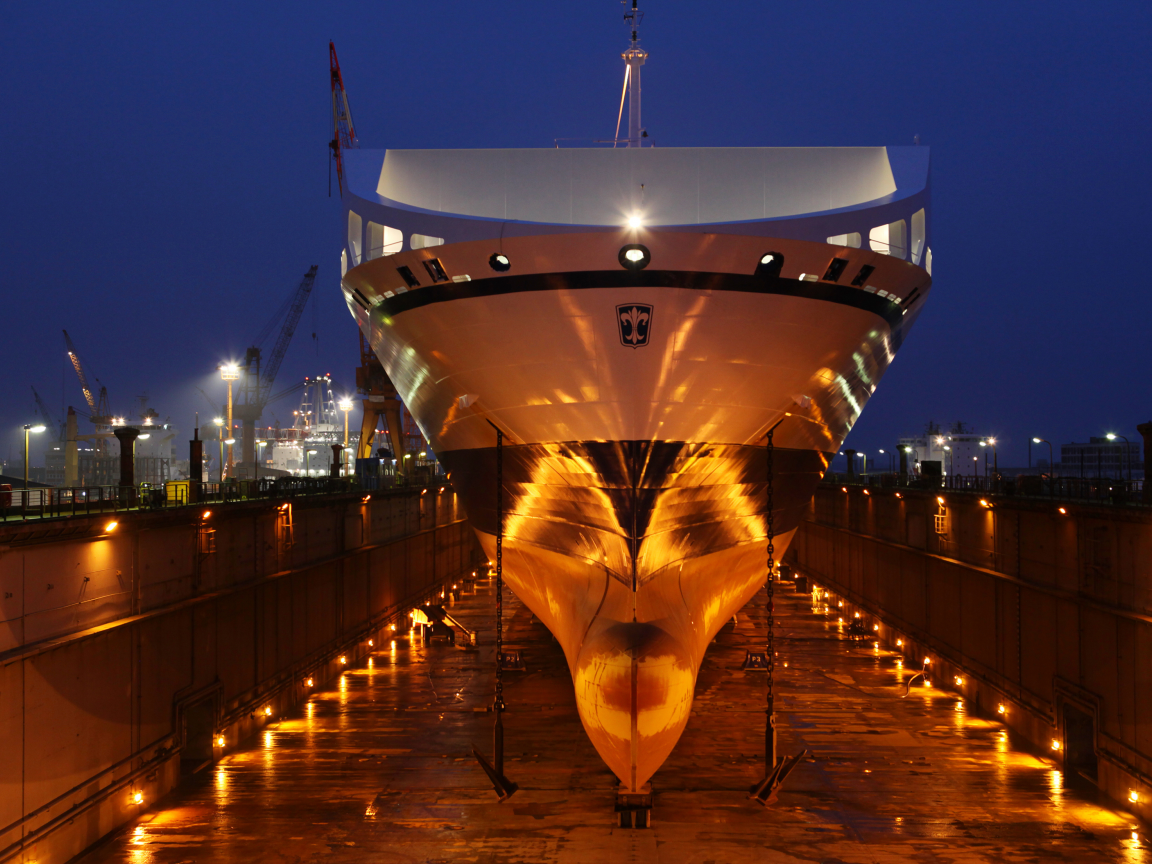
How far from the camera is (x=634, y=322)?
32.9 ft

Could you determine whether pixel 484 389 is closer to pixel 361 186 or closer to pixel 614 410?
pixel 614 410

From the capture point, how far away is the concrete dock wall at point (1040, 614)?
1226 centimetres

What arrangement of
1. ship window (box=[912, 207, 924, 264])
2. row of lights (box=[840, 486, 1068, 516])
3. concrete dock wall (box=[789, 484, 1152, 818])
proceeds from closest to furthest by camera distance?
ship window (box=[912, 207, 924, 264]) → concrete dock wall (box=[789, 484, 1152, 818]) → row of lights (box=[840, 486, 1068, 516])

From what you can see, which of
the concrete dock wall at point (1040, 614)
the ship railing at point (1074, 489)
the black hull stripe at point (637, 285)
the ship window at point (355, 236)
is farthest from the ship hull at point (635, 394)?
the concrete dock wall at point (1040, 614)

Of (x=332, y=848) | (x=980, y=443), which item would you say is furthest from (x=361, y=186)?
(x=980, y=443)

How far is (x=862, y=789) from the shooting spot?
13305mm

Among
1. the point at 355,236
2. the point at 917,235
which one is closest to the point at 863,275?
the point at 917,235

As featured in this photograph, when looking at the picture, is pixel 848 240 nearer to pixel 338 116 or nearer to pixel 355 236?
pixel 355 236

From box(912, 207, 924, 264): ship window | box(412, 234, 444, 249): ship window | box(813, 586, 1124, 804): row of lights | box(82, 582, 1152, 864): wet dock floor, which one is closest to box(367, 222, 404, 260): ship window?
box(412, 234, 444, 249): ship window

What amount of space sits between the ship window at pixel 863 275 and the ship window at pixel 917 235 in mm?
1433

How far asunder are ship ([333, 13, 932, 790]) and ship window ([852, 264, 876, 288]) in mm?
30

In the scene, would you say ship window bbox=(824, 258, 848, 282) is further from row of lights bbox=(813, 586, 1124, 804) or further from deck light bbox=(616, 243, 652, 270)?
row of lights bbox=(813, 586, 1124, 804)

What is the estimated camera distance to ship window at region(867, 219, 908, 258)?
1131 cm

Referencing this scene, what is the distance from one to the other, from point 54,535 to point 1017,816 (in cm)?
1435
